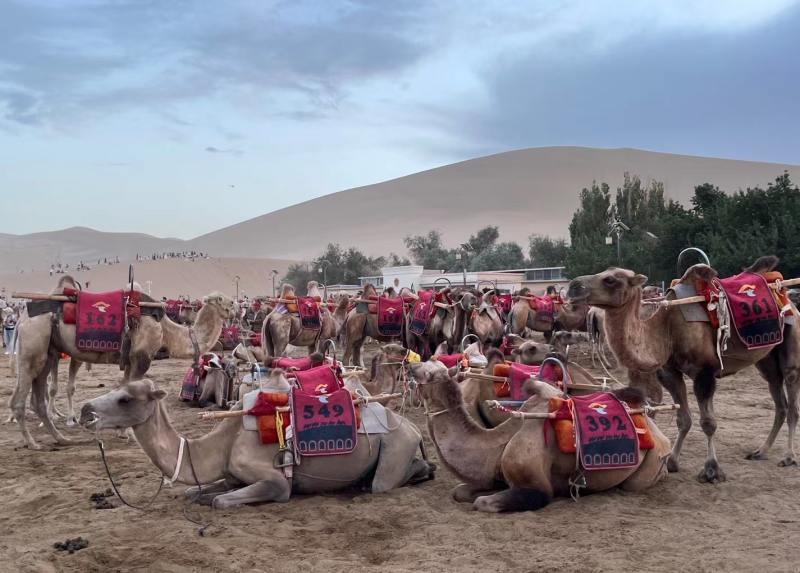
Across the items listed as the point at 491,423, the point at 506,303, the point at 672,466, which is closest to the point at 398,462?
the point at 491,423

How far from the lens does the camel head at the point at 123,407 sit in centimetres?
585

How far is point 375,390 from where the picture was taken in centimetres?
832

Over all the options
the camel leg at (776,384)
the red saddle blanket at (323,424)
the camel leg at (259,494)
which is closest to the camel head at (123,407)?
the camel leg at (259,494)

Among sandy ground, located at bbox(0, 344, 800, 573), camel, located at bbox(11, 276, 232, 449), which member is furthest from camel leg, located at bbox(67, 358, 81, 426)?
sandy ground, located at bbox(0, 344, 800, 573)

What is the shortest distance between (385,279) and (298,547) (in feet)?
182

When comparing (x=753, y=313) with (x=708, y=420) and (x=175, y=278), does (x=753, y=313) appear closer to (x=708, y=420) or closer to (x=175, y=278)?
(x=708, y=420)

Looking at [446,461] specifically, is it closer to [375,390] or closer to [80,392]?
[375,390]

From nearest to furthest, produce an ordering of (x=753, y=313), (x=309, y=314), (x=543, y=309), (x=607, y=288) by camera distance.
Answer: (x=607, y=288), (x=753, y=313), (x=309, y=314), (x=543, y=309)

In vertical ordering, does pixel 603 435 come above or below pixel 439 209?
below

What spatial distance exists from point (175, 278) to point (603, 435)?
93341mm

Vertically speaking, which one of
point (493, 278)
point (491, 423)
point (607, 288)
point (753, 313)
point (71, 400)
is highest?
point (493, 278)

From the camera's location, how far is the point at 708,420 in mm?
7309

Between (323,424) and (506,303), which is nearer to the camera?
(323,424)

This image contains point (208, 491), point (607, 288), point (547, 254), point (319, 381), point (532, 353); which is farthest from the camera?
point (547, 254)
